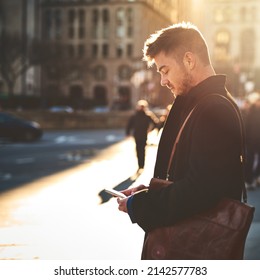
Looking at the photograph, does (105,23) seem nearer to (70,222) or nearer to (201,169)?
(70,222)

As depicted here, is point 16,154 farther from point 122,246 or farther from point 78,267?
point 78,267

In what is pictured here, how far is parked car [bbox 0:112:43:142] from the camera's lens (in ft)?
81.3

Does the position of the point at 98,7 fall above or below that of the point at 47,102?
above

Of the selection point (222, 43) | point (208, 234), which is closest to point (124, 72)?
point (222, 43)

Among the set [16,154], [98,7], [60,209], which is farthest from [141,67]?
[98,7]

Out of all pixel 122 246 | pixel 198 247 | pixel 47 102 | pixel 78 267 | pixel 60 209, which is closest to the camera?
pixel 198 247

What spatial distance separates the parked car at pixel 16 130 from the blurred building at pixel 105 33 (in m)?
52.0

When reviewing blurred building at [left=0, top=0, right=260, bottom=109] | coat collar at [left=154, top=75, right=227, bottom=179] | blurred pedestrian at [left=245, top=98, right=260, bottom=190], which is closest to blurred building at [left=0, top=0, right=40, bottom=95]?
blurred building at [left=0, top=0, right=260, bottom=109]

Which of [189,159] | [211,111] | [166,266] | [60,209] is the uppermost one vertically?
[211,111]

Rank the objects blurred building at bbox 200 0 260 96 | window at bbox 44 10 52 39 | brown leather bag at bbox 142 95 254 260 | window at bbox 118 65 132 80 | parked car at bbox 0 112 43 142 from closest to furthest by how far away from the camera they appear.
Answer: brown leather bag at bbox 142 95 254 260 → parked car at bbox 0 112 43 142 → window at bbox 118 65 132 80 → window at bbox 44 10 52 39 → blurred building at bbox 200 0 260 96

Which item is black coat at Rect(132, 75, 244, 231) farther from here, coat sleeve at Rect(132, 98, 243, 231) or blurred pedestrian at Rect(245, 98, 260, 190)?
blurred pedestrian at Rect(245, 98, 260, 190)

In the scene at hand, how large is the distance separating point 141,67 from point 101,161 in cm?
2155

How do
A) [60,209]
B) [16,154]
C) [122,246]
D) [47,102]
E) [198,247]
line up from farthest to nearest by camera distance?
1. [47,102]
2. [16,154]
3. [60,209]
4. [122,246]
5. [198,247]

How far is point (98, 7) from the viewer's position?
80438mm
